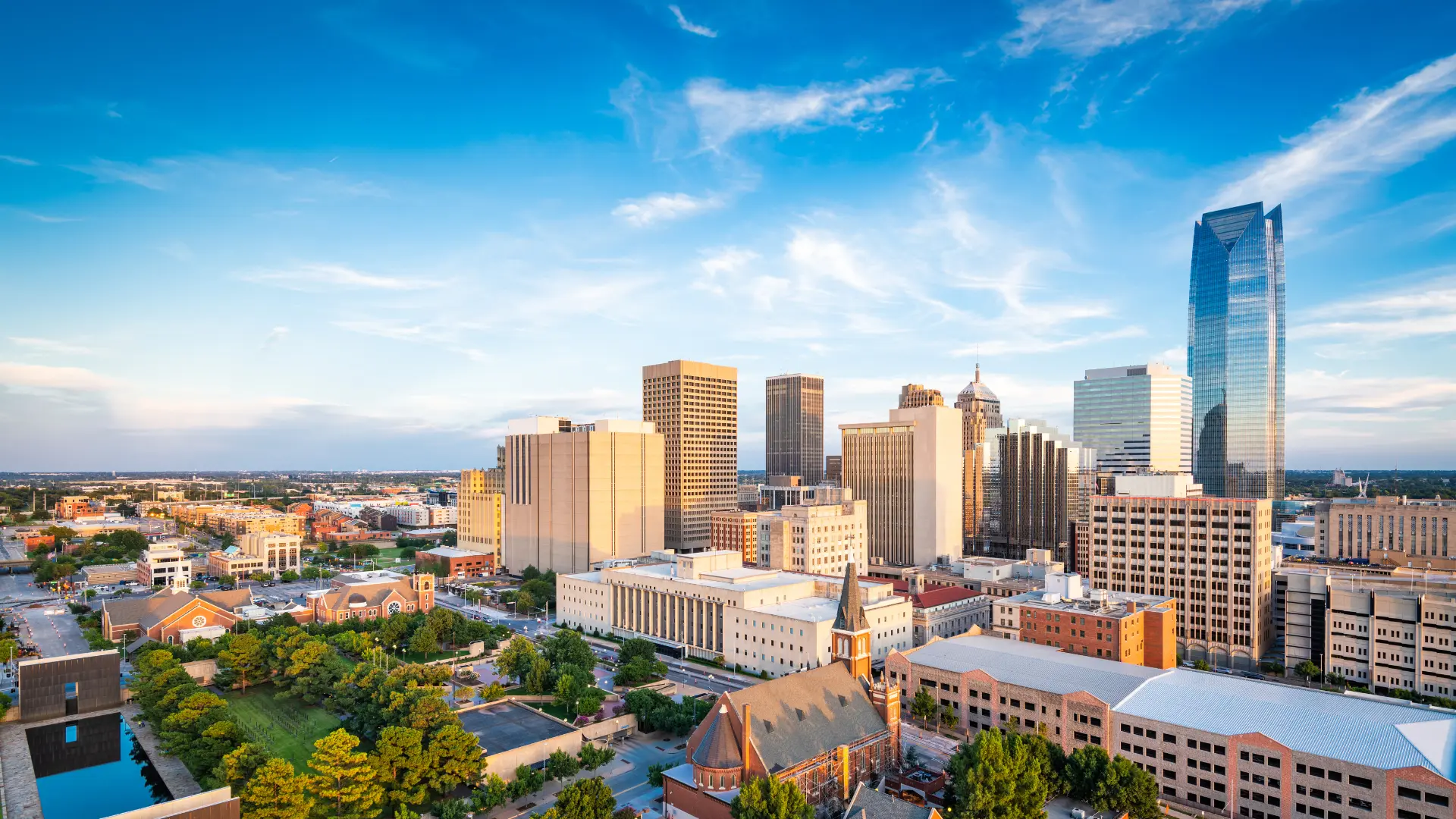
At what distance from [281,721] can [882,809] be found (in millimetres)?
62674

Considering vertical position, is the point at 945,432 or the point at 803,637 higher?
the point at 945,432

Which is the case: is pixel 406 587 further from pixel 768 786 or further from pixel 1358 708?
pixel 1358 708

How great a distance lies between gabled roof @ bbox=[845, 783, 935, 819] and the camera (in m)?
47.2

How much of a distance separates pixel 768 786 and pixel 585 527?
115498mm

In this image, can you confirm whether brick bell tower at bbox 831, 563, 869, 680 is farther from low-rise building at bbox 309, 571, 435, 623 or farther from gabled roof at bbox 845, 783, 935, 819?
low-rise building at bbox 309, 571, 435, 623

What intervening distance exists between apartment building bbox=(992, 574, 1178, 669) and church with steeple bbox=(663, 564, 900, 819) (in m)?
30.2

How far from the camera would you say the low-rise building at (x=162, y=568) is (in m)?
154

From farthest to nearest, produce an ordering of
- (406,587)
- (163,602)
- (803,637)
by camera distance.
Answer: (406,587), (163,602), (803,637)

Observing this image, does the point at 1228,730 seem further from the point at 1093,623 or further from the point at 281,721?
the point at 281,721

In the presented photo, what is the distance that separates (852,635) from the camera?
6644 cm

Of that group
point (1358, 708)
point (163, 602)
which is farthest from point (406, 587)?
point (1358, 708)

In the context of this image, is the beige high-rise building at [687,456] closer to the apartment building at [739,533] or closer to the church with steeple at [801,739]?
the apartment building at [739,533]

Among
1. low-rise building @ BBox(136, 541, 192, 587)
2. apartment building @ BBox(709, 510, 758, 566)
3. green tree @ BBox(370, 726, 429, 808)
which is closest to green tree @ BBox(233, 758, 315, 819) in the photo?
green tree @ BBox(370, 726, 429, 808)

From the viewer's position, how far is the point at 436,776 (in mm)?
58906
